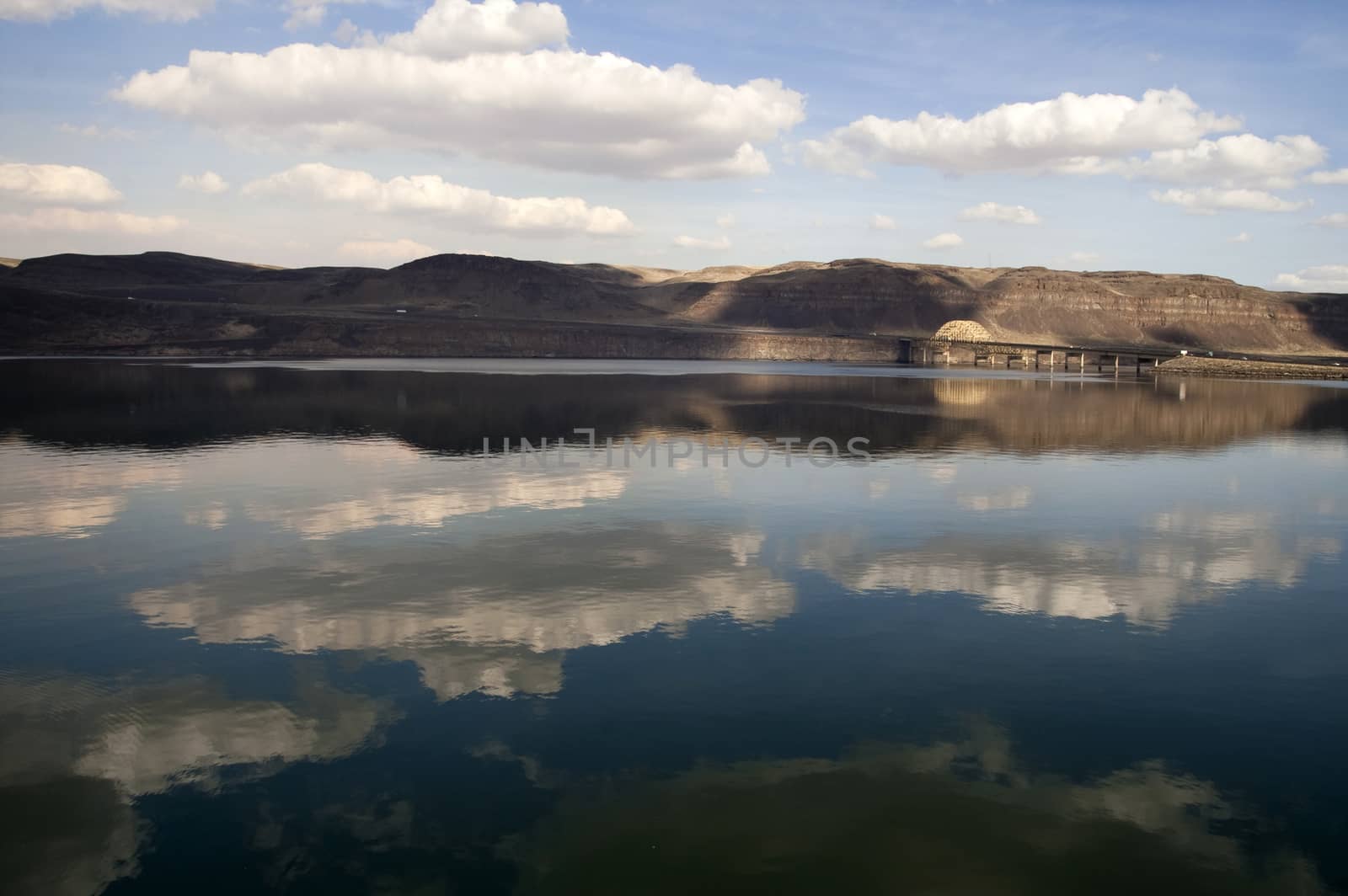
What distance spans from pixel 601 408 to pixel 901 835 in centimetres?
7317

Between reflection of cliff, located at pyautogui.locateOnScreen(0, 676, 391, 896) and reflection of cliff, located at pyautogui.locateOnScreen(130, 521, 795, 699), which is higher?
reflection of cliff, located at pyautogui.locateOnScreen(130, 521, 795, 699)

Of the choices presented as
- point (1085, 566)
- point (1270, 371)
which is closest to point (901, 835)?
point (1085, 566)

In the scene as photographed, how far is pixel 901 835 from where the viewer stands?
1477 centimetres

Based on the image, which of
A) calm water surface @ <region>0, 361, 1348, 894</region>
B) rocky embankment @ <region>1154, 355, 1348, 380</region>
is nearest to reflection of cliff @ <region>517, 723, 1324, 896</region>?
calm water surface @ <region>0, 361, 1348, 894</region>

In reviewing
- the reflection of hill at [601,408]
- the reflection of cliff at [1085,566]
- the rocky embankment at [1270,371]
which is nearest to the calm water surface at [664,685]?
the reflection of cliff at [1085,566]

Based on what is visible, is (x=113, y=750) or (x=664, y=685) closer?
(x=113, y=750)

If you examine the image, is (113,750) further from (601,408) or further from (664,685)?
(601,408)

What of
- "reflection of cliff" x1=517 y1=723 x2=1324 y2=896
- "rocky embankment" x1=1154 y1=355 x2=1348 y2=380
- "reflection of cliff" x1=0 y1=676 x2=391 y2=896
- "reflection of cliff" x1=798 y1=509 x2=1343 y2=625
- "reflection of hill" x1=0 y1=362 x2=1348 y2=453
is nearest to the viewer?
"reflection of cliff" x1=517 y1=723 x2=1324 y2=896

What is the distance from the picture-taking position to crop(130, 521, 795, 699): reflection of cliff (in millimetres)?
21938

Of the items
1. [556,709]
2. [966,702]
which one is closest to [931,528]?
[966,702]

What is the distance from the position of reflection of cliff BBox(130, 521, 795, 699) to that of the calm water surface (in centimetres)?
15

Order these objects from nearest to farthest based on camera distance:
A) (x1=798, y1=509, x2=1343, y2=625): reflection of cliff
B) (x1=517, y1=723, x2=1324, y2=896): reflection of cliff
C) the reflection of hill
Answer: (x1=517, y1=723, x2=1324, y2=896): reflection of cliff, (x1=798, y1=509, x2=1343, y2=625): reflection of cliff, the reflection of hill

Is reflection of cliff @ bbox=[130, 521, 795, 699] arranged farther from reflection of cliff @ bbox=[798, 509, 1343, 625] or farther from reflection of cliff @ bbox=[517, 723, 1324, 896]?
reflection of cliff @ bbox=[517, 723, 1324, 896]

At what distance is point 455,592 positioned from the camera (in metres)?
26.2
